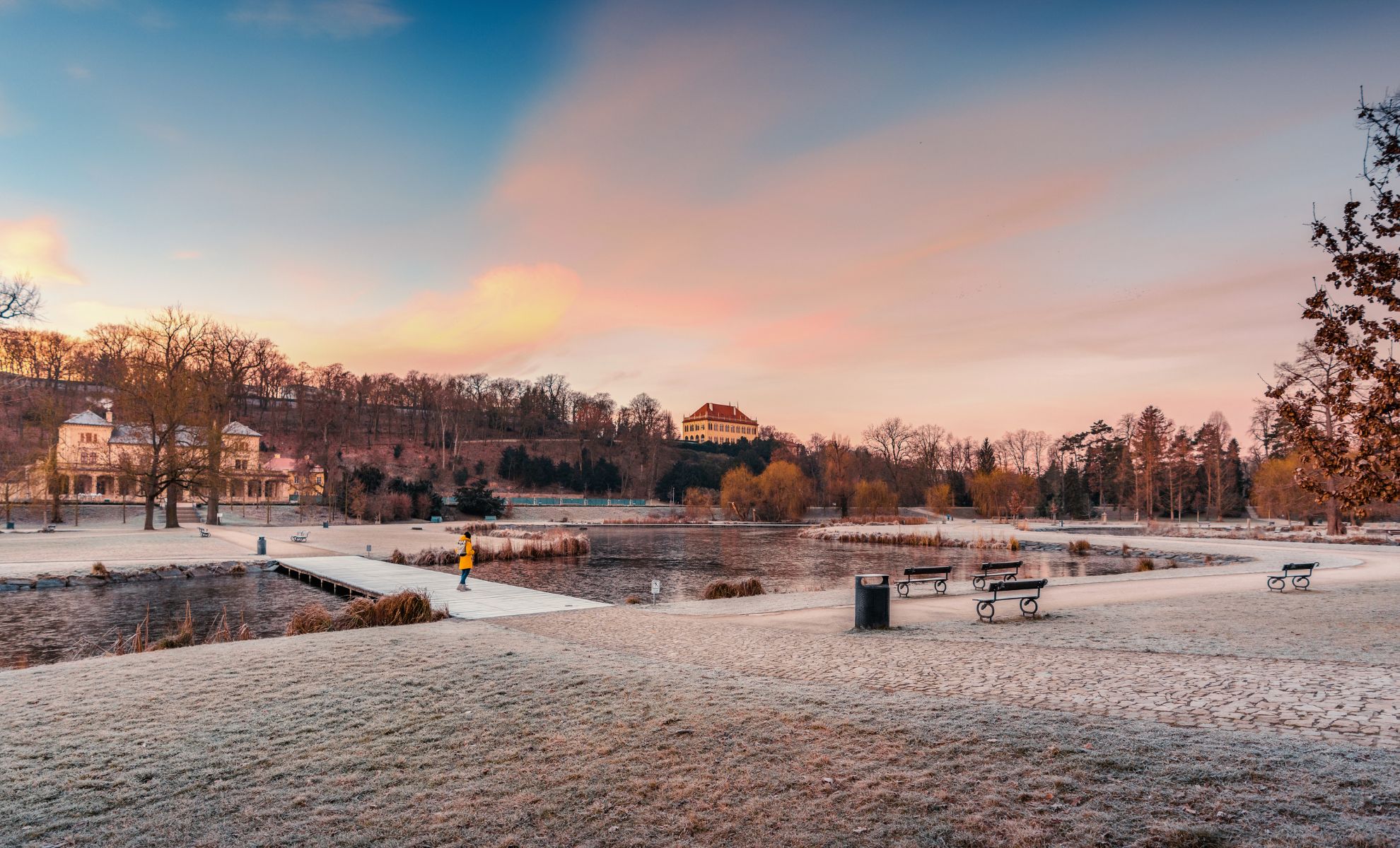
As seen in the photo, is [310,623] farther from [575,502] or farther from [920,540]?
[575,502]

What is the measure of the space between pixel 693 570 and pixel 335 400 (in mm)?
77799

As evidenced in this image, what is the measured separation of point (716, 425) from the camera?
154 meters

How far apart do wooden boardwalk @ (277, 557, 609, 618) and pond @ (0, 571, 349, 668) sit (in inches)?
22.4

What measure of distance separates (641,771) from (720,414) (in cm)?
15083

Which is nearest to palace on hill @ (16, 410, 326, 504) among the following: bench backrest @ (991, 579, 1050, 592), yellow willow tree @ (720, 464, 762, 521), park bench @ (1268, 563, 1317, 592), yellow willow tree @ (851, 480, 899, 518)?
yellow willow tree @ (720, 464, 762, 521)

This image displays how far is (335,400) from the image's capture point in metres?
91.2

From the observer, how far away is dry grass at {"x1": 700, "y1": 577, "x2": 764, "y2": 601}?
17000 mm

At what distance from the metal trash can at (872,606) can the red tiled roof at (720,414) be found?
142m

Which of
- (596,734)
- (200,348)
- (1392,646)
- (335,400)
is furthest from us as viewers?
(335,400)

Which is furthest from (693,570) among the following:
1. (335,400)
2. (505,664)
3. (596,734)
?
(335,400)

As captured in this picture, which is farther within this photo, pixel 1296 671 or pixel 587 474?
Answer: pixel 587 474

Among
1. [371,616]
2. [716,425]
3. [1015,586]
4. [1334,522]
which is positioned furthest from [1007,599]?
[716,425]

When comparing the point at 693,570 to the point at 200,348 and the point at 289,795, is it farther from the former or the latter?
the point at 200,348

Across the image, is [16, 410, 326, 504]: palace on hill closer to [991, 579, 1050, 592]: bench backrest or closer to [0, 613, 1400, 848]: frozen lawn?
[0, 613, 1400, 848]: frozen lawn
